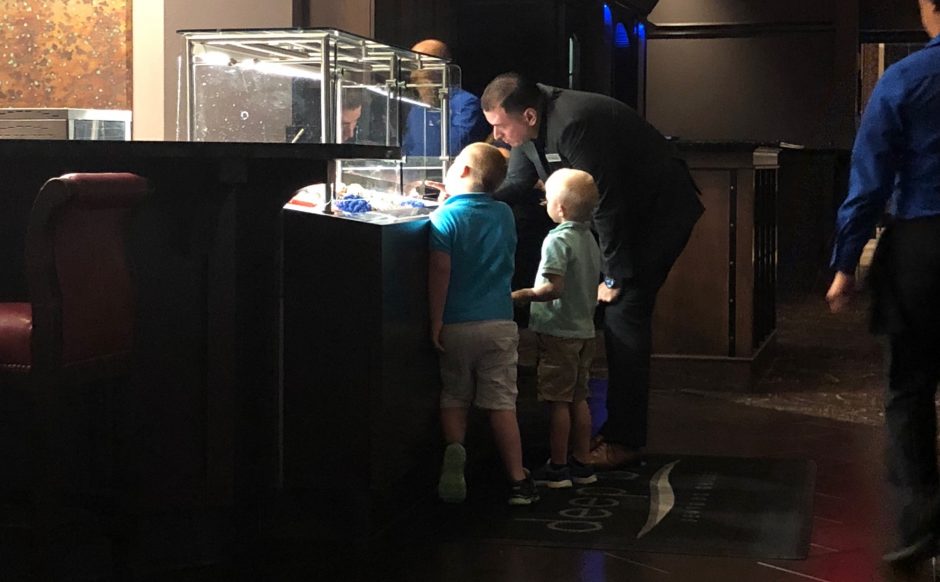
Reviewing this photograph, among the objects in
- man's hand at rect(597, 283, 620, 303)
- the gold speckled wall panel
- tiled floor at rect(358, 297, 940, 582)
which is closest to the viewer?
tiled floor at rect(358, 297, 940, 582)

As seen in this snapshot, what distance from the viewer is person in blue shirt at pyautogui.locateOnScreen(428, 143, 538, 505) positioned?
4059mm

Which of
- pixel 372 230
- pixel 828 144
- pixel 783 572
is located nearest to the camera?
pixel 783 572

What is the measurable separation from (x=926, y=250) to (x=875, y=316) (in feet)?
0.70

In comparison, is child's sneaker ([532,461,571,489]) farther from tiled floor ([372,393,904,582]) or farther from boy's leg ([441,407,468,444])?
tiled floor ([372,393,904,582])

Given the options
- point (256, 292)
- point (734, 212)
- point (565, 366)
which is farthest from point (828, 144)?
point (256, 292)

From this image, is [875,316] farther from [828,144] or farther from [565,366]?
[828,144]

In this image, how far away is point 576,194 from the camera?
4285mm

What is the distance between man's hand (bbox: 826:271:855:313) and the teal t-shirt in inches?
45.2

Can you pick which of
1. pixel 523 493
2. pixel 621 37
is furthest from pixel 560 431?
pixel 621 37

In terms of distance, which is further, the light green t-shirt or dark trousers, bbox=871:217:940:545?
the light green t-shirt

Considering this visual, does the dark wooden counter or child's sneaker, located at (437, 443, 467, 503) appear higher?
the dark wooden counter

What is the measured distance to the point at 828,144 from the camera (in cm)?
1432

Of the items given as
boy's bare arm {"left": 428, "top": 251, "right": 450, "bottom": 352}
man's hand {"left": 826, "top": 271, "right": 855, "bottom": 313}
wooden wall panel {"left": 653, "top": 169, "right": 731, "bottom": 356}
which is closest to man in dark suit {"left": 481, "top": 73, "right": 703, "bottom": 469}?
boy's bare arm {"left": 428, "top": 251, "right": 450, "bottom": 352}

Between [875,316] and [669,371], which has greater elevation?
[875,316]
